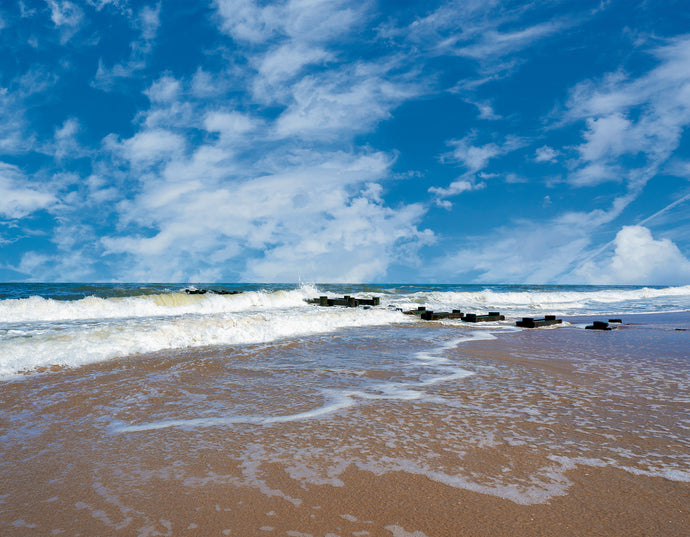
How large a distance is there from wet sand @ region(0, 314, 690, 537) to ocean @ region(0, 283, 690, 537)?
0.02 metres

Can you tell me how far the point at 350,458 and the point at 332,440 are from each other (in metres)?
0.39

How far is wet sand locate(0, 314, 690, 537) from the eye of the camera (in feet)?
7.81

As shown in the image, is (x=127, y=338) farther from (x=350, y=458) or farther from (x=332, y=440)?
(x=350, y=458)

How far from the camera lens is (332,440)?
3.57 m

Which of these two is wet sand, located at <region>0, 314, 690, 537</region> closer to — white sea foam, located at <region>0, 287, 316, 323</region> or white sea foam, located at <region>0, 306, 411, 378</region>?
white sea foam, located at <region>0, 306, 411, 378</region>

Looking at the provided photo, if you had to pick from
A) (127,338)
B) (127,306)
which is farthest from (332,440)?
(127,306)

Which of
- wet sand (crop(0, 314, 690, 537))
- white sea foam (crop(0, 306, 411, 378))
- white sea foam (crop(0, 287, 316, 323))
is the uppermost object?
white sea foam (crop(0, 287, 316, 323))

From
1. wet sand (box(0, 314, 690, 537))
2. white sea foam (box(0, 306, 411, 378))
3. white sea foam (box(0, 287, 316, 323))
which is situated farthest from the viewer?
white sea foam (box(0, 287, 316, 323))

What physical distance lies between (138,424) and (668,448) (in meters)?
4.61

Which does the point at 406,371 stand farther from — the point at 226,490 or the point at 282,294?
the point at 282,294

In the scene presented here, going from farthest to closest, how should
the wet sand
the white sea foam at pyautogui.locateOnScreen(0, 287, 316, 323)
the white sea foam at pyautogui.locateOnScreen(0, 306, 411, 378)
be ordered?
the white sea foam at pyautogui.locateOnScreen(0, 287, 316, 323), the white sea foam at pyautogui.locateOnScreen(0, 306, 411, 378), the wet sand

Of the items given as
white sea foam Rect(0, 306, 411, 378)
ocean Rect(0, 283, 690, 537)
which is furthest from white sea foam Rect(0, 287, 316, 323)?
ocean Rect(0, 283, 690, 537)

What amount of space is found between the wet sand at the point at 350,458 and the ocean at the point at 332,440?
0.02 metres

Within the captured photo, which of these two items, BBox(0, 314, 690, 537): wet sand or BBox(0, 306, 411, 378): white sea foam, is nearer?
BBox(0, 314, 690, 537): wet sand
